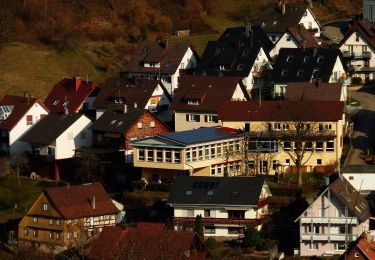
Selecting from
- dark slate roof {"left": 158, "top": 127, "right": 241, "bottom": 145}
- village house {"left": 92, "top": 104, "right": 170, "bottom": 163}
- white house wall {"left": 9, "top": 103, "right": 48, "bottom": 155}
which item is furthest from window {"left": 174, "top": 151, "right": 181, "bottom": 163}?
white house wall {"left": 9, "top": 103, "right": 48, "bottom": 155}

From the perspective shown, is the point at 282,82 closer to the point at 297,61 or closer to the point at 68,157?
the point at 297,61

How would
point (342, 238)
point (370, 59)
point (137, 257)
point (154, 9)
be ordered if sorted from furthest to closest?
point (154, 9) < point (370, 59) < point (342, 238) < point (137, 257)

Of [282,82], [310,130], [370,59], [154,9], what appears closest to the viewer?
[310,130]

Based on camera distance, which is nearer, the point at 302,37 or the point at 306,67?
the point at 306,67

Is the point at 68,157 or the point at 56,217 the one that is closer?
the point at 56,217

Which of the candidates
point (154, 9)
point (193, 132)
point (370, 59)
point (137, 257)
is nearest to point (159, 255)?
point (137, 257)

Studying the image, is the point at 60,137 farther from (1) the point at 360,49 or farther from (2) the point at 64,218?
(1) the point at 360,49

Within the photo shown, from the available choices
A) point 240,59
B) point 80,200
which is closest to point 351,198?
point 80,200
